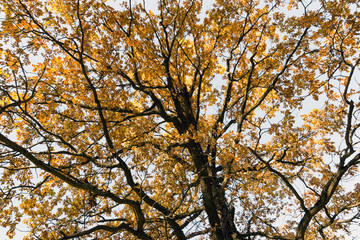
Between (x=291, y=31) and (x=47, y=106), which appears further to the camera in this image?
(x=47, y=106)

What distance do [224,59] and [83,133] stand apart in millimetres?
6018

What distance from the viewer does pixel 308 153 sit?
24.1 ft

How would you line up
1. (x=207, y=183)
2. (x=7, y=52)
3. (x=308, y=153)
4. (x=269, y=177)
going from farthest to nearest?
(x=269, y=177) < (x=308, y=153) < (x=207, y=183) < (x=7, y=52)

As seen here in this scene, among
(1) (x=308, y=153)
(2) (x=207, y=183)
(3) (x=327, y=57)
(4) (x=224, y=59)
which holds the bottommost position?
(2) (x=207, y=183)

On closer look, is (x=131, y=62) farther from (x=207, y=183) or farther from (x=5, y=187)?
(x=5, y=187)

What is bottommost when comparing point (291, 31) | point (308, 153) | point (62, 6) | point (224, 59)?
point (308, 153)

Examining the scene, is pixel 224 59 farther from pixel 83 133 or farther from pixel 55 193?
pixel 55 193

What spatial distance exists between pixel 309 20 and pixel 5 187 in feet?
34.6

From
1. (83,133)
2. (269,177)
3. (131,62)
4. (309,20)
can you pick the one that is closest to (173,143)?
(131,62)

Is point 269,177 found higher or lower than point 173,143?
lower

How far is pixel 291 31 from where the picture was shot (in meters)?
6.94

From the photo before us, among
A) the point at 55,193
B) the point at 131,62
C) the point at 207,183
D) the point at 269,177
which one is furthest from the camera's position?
the point at 269,177

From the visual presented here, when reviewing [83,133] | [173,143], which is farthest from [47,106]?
[173,143]

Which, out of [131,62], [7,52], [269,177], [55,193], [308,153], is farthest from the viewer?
[269,177]
